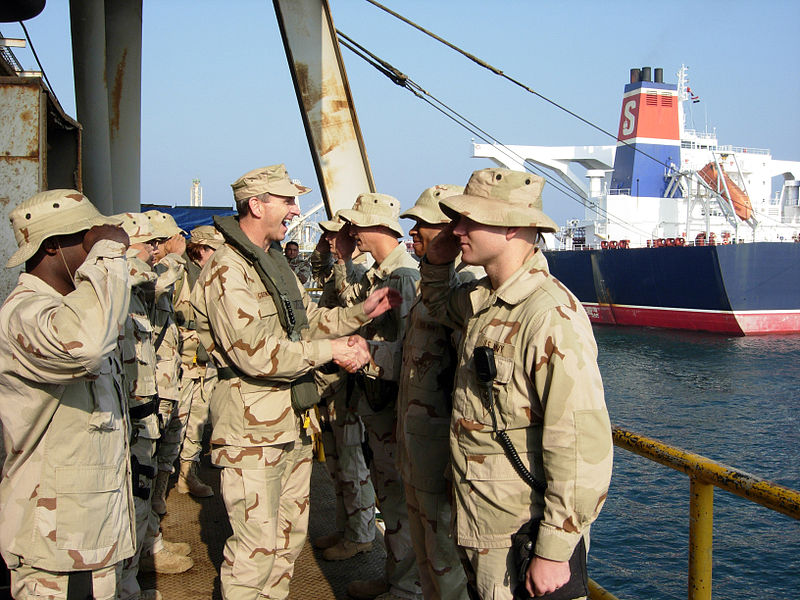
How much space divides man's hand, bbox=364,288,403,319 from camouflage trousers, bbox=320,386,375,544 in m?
0.78

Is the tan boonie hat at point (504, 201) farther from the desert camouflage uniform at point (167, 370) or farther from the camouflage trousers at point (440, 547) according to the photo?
the desert camouflage uniform at point (167, 370)

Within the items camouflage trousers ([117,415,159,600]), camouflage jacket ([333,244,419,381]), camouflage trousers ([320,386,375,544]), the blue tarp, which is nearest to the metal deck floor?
camouflage trousers ([320,386,375,544])

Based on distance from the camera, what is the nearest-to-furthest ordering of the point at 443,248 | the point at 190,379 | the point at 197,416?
the point at 443,248
the point at 190,379
the point at 197,416

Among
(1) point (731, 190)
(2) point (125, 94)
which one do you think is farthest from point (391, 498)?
(1) point (731, 190)

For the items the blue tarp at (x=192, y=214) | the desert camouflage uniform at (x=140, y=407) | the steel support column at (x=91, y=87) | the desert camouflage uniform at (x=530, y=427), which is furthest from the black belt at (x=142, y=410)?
the blue tarp at (x=192, y=214)

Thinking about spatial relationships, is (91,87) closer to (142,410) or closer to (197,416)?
(197,416)

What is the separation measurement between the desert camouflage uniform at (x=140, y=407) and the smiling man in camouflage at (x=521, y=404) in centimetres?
164

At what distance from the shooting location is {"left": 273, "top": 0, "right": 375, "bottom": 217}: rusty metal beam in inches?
175

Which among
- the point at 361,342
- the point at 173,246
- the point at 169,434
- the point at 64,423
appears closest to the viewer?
the point at 64,423

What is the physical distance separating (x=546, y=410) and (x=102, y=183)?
4924 mm

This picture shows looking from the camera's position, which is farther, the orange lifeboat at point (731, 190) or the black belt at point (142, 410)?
the orange lifeboat at point (731, 190)

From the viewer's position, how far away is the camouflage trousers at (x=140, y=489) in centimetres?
301

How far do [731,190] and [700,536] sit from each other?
33947 millimetres

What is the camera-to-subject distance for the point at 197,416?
549cm
